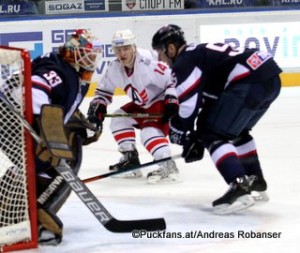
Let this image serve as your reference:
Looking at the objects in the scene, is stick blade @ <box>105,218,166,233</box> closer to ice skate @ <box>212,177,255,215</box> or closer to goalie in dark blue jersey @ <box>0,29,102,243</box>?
goalie in dark blue jersey @ <box>0,29,102,243</box>

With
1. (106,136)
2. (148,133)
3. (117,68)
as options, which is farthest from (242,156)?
(106,136)

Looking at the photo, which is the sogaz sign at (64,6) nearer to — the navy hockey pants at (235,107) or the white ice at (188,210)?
the white ice at (188,210)

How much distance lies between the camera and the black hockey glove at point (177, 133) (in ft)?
11.4

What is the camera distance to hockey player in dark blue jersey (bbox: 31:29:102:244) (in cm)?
288

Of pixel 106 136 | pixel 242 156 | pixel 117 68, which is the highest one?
pixel 117 68

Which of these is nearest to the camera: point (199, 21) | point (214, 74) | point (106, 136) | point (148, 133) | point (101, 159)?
point (214, 74)

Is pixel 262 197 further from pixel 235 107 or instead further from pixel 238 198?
pixel 235 107

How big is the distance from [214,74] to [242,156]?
0.40 meters

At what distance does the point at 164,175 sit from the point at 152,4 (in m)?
3.70

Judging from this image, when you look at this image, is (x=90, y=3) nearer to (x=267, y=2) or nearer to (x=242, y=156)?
(x=267, y=2)

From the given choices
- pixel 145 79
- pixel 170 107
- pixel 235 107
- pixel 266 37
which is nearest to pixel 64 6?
pixel 266 37

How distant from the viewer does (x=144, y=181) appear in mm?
4211

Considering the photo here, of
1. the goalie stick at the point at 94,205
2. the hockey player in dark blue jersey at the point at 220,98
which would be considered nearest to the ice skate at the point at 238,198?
the hockey player in dark blue jersey at the point at 220,98

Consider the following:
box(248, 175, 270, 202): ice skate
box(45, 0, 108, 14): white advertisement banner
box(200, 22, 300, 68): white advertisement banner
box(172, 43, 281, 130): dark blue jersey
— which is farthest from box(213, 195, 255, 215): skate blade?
box(45, 0, 108, 14): white advertisement banner
